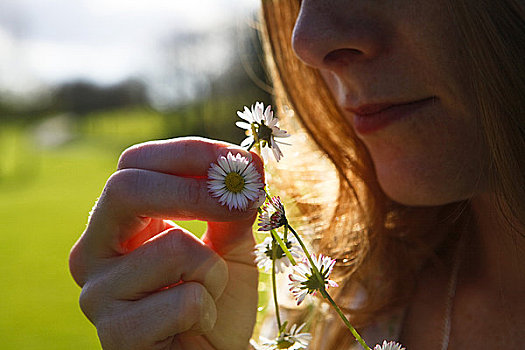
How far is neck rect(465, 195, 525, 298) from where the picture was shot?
801 mm

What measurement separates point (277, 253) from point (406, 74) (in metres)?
0.30

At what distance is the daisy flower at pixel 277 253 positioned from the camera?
492 mm

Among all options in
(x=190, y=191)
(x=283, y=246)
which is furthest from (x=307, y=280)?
(x=190, y=191)

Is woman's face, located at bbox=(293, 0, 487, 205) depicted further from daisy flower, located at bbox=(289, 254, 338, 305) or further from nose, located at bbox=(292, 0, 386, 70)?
daisy flower, located at bbox=(289, 254, 338, 305)

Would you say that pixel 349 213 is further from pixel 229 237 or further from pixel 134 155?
pixel 134 155

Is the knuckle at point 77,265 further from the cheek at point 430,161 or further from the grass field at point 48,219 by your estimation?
the grass field at point 48,219

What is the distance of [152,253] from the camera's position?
22.7 inches

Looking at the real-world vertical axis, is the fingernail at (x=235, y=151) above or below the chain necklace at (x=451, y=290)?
above

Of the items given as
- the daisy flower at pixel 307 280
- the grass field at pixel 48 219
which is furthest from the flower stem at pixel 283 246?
the grass field at pixel 48 219

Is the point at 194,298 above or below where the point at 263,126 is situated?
below

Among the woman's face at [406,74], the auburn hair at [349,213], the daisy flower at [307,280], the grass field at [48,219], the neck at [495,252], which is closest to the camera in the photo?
the daisy flower at [307,280]

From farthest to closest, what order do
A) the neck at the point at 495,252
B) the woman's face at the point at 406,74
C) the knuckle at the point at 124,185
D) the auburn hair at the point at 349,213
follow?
the auburn hair at the point at 349,213, the neck at the point at 495,252, the woman's face at the point at 406,74, the knuckle at the point at 124,185

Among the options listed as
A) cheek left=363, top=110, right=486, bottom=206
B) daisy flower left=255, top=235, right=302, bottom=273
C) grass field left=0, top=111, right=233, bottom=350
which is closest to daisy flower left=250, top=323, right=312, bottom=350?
daisy flower left=255, top=235, right=302, bottom=273

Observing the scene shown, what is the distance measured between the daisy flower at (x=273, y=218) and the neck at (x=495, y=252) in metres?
0.42
